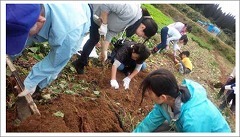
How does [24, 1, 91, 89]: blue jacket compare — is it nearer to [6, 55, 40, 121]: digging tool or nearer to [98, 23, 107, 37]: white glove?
[6, 55, 40, 121]: digging tool

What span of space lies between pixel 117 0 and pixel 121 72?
1.08 m

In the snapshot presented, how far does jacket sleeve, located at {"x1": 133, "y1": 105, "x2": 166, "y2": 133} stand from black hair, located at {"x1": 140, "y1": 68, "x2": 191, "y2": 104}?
0.29 metres

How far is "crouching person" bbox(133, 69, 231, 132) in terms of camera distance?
168 cm

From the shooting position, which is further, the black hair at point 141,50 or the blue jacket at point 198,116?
the black hair at point 141,50

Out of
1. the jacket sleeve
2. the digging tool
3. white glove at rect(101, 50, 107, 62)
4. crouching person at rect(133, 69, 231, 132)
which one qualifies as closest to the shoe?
white glove at rect(101, 50, 107, 62)

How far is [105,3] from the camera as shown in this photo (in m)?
2.62

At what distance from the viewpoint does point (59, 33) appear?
5.74 ft

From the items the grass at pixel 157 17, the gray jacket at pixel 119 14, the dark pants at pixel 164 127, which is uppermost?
the gray jacket at pixel 119 14

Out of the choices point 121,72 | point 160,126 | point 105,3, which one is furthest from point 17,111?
point 121,72

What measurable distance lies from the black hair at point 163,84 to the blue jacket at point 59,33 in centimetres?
53

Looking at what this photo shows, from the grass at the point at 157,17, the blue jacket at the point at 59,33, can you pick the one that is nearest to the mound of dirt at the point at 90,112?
the blue jacket at the point at 59,33

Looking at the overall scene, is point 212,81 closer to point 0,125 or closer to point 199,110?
point 199,110

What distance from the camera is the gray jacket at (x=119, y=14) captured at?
8.71ft

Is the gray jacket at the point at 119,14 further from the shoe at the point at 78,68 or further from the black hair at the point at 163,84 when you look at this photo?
the black hair at the point at 163,84
